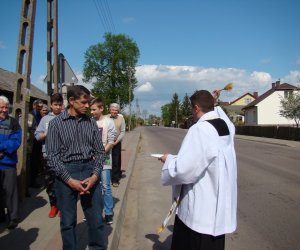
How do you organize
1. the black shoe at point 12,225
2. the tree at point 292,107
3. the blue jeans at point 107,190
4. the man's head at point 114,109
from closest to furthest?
the black shoe at point 12,225
the blue jeans at point 107,190
the man's head at point 114,109
the tree at point 292,107

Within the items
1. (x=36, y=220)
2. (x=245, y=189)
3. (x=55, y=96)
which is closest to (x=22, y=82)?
(x=55, y=96)

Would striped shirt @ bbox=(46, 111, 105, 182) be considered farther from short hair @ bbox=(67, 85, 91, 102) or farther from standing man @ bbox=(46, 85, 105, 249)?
short hair @ bbox=(67, 85, 91, 102)

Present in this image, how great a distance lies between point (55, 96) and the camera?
5621 mm

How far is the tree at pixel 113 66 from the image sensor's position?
5894 centimetres

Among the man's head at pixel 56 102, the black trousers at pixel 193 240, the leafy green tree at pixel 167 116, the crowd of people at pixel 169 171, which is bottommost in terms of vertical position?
the black trousers at pixel 193 240

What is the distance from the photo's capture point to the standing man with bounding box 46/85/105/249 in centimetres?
327

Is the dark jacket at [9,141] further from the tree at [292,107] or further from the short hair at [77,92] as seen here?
the tree at [292,107]

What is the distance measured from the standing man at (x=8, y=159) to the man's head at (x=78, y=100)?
175cm

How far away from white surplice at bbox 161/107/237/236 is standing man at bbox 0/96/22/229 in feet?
9.01

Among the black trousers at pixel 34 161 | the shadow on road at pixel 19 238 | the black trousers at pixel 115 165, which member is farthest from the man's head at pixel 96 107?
the black trousers at pixel 115 165

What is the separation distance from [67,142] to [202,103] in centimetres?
134

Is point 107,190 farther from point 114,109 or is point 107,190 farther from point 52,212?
point 114,109

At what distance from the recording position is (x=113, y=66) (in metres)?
59.9

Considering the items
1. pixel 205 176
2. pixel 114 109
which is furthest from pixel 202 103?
pixel 114 109
